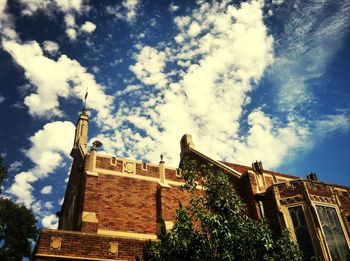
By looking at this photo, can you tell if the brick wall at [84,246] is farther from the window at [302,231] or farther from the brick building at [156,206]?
the window at [302,231]

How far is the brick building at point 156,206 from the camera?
1306 centimetres

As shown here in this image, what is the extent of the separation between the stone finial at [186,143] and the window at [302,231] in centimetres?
1098

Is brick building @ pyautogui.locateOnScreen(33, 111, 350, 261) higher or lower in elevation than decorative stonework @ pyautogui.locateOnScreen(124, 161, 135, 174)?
lower

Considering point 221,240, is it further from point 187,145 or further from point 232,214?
point 187,145

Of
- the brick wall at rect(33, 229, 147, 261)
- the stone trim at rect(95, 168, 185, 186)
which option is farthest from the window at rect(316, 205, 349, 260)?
the brick wall at rect(33, 229, 147, 261)

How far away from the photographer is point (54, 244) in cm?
1186

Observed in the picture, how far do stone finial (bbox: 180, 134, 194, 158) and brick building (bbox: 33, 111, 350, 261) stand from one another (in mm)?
5809

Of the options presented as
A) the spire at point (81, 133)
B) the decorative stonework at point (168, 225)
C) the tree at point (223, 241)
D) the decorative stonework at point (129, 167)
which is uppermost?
the spire at point (81, 133)

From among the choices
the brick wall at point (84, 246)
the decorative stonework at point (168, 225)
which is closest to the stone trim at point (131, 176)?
the decorative stonework at point (168, 225)

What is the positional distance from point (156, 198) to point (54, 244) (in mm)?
7214

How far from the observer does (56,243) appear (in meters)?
11.9

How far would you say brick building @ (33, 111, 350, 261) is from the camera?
13056mm

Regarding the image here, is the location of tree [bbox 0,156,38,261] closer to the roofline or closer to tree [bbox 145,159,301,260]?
the roofline

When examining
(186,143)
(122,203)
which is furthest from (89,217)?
(186,143)
